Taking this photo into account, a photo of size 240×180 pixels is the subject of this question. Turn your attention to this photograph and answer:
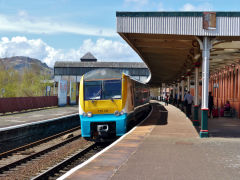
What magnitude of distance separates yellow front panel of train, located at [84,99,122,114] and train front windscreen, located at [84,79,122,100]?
0.18 meters

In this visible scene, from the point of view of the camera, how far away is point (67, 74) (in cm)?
8612

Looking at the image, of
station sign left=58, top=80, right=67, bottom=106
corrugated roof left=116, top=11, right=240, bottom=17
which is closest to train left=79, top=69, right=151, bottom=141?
corrugated roof left=116, top=11, right=240, bottom=17

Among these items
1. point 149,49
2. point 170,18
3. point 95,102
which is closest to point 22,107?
point 149,49

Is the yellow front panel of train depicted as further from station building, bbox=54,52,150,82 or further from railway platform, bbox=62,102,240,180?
station building, bbox=54,52,150,82

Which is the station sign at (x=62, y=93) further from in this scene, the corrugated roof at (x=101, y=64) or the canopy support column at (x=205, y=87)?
the corrugated roof at (x=101, y=64)

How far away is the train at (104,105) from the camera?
13.5 metres

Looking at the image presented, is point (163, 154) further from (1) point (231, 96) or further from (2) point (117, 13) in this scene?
(1) point (231, 96)

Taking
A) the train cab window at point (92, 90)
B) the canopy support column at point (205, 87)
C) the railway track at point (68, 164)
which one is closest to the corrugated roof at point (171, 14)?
the canopy support column at point (205, 87)

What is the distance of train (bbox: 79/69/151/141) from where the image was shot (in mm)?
13508

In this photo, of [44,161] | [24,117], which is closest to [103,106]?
[44,161]

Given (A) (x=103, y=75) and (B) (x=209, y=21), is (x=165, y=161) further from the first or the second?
(A) (x=103, y=75)

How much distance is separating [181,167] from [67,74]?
80151 mm

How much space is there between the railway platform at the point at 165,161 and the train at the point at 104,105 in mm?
1744

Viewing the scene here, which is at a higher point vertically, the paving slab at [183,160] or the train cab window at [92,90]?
the train cab window at [92,90]
